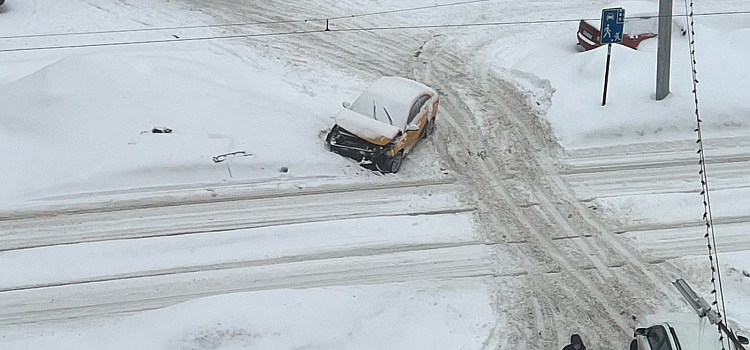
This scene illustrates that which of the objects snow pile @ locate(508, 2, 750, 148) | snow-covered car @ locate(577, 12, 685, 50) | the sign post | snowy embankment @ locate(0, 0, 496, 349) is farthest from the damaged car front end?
snow-covered car @ locate(577, 12, 685, 50)

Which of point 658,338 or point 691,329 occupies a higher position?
point 691,329

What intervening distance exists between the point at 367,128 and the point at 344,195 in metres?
1.50

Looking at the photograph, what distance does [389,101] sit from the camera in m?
17.4

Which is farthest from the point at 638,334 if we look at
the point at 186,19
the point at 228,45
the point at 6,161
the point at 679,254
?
the point at 186,19

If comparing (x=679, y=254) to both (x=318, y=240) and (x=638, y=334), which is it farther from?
(x=318, y=240)

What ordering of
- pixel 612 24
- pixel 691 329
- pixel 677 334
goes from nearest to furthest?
pixel 677 334
pixel 691 329
pixel 612 24

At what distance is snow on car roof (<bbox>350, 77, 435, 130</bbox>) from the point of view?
17.1 metres

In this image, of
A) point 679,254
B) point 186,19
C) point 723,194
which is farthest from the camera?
point 186,19

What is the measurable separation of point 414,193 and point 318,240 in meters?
2.40

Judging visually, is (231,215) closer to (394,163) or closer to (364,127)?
(364,127)

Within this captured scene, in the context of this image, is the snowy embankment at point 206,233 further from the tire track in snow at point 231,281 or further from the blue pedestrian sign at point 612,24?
the blue pedestrian sign at point 612,24

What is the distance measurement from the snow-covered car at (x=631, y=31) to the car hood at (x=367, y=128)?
6.94m

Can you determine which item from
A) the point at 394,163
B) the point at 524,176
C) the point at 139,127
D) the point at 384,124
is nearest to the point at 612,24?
the point at 524,176

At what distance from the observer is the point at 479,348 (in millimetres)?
12117
